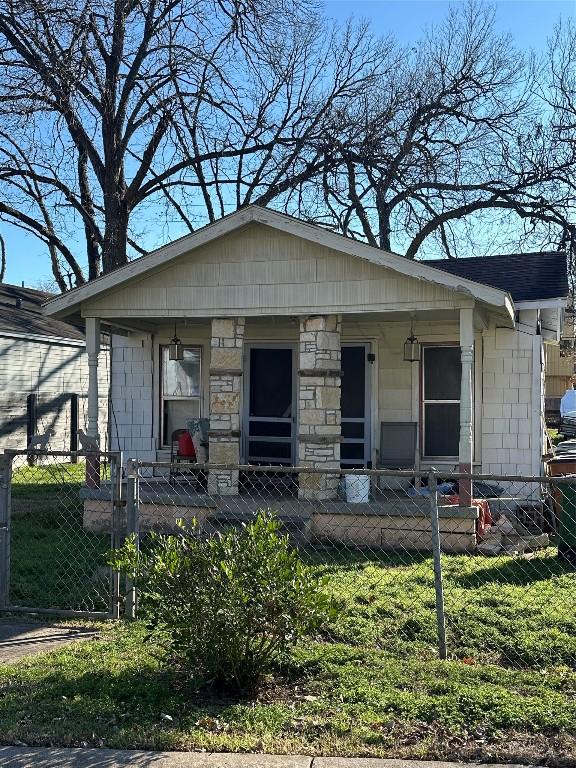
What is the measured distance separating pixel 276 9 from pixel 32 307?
34.1 ft

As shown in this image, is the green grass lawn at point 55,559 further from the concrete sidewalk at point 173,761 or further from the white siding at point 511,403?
the white siding at point 511,403

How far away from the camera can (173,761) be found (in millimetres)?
3951

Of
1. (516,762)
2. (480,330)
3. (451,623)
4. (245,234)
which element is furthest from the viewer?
(480,330)

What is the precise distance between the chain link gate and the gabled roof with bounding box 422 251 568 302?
5.97 metres

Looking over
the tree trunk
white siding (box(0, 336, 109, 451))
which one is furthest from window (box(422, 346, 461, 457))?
the tree trunk

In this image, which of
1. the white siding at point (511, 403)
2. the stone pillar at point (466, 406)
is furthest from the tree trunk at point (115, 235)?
the stone pillar at point (466, 406)

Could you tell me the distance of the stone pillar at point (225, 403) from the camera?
10.4 meters

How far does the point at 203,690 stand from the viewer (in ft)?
16.1

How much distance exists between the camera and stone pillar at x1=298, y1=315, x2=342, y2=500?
999 centimetres

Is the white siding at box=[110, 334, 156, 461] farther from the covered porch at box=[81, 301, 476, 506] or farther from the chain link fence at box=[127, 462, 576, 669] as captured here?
the chain link fence at box=[127, 462, 576, 669]

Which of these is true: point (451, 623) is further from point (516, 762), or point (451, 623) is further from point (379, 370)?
point (379, 370)

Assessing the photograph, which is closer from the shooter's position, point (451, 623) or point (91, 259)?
point (451, 623)

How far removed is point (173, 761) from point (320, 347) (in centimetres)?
662

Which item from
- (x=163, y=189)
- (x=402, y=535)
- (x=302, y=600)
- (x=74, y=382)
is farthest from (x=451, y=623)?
(x=163, y=189)
